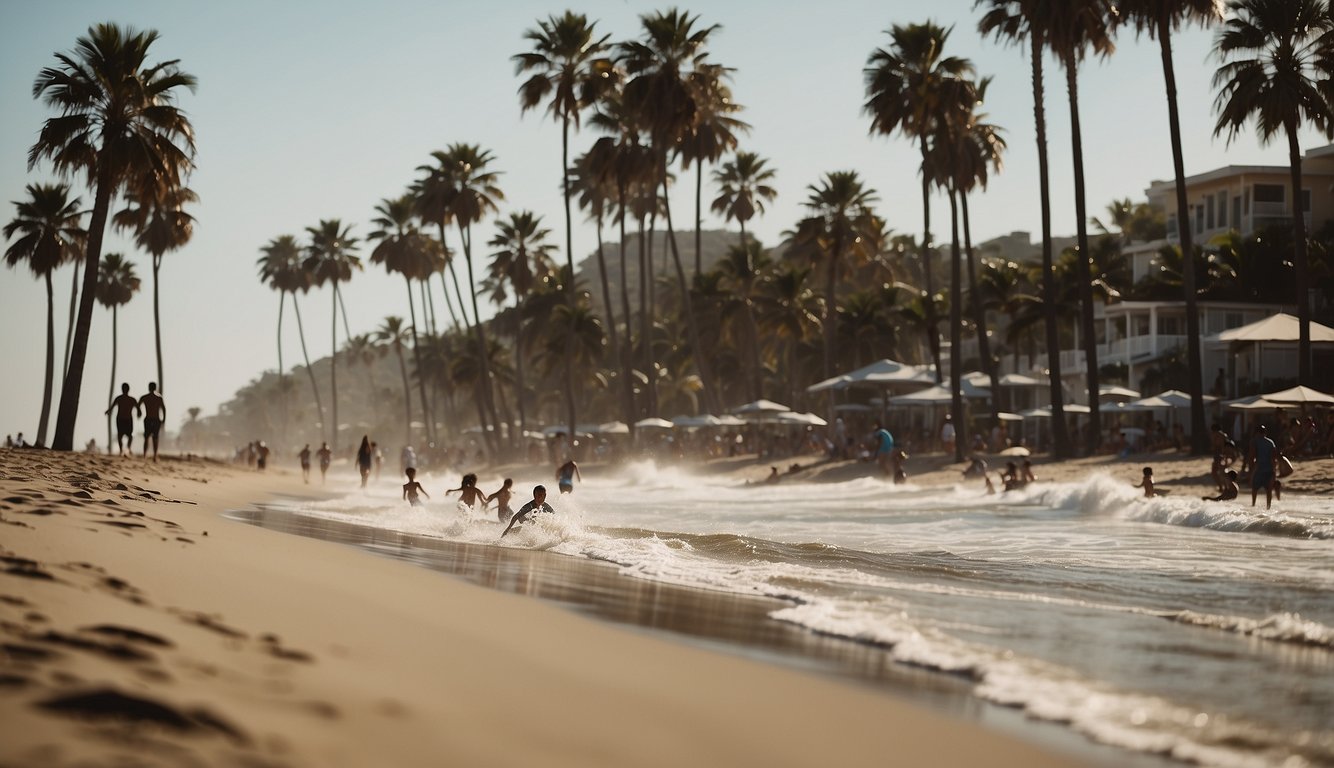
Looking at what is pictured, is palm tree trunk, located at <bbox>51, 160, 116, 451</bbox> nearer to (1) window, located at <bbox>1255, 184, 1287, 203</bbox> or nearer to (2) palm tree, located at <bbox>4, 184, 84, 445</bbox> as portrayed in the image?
(2) palm tree, located at <bbox>4, 184, 84, 445</bbox>

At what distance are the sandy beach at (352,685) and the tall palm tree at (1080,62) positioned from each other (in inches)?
1181

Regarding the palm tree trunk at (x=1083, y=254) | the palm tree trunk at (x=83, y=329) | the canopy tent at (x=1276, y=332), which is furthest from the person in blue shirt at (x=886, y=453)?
the palm tree trunk at (x=83, y=329)

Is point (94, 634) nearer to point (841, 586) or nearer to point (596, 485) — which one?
point (841, 586)

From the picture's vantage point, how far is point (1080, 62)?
35531 millimetres

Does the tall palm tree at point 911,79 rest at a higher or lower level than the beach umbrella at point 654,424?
higher

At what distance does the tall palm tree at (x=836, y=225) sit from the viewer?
52656mm

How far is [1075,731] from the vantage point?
5887mm

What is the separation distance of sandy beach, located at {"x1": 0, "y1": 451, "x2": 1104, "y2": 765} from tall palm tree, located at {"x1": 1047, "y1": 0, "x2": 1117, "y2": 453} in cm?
2999

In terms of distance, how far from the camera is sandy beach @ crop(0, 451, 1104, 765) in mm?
4160

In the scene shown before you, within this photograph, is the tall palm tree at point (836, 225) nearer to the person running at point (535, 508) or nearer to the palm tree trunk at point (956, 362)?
the palm tree trunk at point (956, 362)

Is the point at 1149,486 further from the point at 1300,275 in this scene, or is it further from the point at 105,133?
the point at 105,133

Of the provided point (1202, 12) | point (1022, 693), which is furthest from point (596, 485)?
point (1022, 693)

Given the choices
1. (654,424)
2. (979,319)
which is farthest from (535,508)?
(654,424)

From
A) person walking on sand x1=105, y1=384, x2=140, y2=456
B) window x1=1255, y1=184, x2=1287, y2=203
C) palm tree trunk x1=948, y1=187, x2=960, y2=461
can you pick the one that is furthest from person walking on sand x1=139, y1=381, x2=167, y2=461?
window x1=1255, y1=184, x2=1287, y2=203
